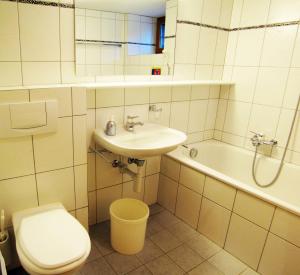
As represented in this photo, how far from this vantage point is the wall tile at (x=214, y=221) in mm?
1779

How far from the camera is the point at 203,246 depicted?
1828 mm

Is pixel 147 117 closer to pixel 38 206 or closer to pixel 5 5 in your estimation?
pixel 38 206

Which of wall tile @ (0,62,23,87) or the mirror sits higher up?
the mirror

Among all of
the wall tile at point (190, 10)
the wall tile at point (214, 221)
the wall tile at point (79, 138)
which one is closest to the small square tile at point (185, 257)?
the wall tile at point (214, 221)

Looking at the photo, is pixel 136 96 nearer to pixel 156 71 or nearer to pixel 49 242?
pixel 156 71

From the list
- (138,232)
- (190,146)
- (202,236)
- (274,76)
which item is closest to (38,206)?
(138,232)

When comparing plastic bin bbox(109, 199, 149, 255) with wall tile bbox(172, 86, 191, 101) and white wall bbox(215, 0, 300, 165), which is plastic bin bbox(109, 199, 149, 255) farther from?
white wall bbox(215, 0, 300, 165)

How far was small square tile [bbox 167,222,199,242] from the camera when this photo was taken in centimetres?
191

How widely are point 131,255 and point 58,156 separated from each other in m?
0.85

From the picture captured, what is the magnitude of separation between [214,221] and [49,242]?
3.84 ft

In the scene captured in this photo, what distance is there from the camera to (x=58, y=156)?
148 cm

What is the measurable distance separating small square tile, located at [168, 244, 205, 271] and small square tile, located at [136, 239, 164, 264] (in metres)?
0.09

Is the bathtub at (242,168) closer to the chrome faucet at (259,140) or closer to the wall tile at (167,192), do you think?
the chrome faucet at (259,140)

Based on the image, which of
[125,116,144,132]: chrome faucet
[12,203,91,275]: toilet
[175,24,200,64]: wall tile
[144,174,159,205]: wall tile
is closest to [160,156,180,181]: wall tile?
[144,174,159,205]: wall tile
